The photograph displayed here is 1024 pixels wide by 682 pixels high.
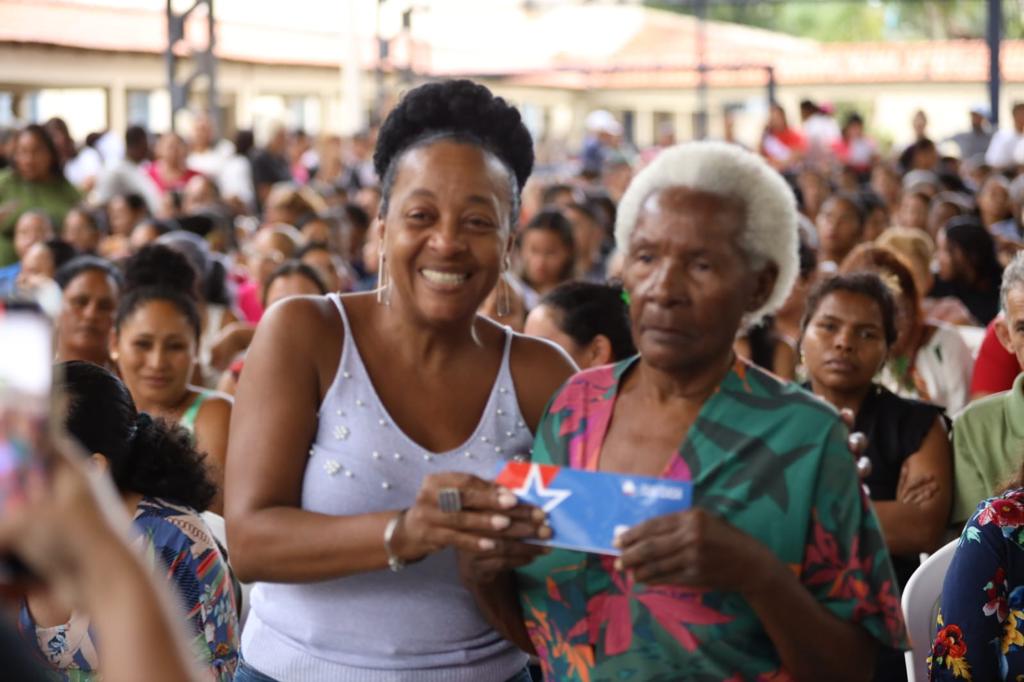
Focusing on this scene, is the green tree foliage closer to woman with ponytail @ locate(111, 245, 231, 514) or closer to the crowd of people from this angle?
woman with ponytail @ locate(111, 245, 231, 514)

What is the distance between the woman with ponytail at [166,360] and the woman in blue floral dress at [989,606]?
2.33 metres

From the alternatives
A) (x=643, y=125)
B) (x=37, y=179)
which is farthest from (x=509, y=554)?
(x=643, y=125)

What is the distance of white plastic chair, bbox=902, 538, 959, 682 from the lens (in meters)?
3.01

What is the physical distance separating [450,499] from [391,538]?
16 centimetres

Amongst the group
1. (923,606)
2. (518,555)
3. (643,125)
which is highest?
(643,125)

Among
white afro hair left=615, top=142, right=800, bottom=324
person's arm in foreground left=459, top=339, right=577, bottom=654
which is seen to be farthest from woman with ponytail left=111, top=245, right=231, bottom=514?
white afro hair left=615, top=142, right=800, bottom=324

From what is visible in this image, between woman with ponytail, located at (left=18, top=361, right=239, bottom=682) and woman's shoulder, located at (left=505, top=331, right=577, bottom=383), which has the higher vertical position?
woman's shoulder, located at (left=505, top=331, right=577, bottom=383)

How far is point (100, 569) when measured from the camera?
992 millimetres

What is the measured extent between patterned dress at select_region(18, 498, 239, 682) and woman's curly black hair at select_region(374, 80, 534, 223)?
76 cm

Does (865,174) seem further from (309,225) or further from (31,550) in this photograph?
(31,550)

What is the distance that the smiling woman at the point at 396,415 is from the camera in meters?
2.04

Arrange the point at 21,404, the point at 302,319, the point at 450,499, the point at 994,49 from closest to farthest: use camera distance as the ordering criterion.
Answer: the point at 21,404 < the point at 450,499 < the point at 302,319 < the point at 994,49

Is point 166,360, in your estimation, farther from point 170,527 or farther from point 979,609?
point 979,609

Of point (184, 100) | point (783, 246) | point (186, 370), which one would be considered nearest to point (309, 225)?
point (186, 370)
